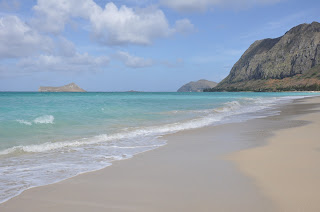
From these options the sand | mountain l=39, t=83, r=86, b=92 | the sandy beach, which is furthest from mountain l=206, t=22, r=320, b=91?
the sandy beach

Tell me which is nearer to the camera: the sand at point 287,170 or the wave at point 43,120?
the sand at point 287,170

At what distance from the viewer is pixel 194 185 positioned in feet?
13.0

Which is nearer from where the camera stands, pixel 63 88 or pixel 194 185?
pixel 194 185

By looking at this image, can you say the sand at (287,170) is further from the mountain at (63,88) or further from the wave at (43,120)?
the mountain at (63,88)

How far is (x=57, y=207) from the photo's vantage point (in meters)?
3.28

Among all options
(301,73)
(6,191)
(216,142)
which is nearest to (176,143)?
(216,142)

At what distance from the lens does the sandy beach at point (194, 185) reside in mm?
3260

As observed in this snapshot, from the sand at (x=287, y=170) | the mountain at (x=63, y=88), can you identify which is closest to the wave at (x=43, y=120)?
the sand at (x=287, y=170)

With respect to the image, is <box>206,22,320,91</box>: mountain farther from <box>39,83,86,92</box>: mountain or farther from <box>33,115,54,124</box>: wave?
<box>33,115,54,124</box>: wave

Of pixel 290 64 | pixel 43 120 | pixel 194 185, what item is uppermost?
pixel 290 64

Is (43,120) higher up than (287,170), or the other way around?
(43,120)

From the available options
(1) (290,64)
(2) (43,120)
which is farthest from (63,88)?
(2) (43,120)

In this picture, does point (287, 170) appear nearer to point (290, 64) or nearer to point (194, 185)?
point (194, 185)

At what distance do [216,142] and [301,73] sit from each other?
173 m
